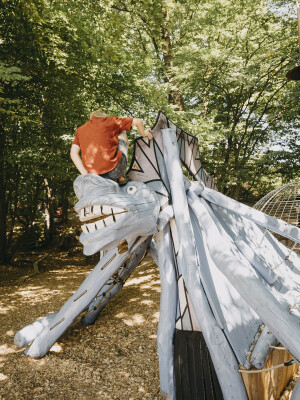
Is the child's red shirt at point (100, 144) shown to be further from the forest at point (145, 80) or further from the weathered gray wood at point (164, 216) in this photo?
the forest at point (145, 80)

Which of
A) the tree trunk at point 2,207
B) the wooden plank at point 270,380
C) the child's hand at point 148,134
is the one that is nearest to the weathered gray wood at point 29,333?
the wooden plank at point 270,380

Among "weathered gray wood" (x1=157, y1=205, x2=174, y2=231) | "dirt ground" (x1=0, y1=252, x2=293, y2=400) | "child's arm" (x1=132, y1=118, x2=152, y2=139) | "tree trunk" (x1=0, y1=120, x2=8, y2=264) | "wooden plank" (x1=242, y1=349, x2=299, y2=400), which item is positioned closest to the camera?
"wooden plank" (x1=242, y1=349, x2=299, y2=400)

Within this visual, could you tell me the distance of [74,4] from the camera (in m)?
5.04

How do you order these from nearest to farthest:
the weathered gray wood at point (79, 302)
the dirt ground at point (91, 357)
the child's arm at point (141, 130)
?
the child's arm at point (141, 130), the dirt ground at point (91, 357), the weathered gray wood at point (79, 302)

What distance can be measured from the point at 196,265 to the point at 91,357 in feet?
6.95

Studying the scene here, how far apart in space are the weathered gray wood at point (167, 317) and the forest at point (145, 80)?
11.5 feet

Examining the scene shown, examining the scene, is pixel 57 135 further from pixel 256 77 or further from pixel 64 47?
pixel 256 77

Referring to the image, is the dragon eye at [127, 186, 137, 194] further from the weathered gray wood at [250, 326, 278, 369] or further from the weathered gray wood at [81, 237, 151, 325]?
the weathered gray wood at [250, 326, 278, 369]

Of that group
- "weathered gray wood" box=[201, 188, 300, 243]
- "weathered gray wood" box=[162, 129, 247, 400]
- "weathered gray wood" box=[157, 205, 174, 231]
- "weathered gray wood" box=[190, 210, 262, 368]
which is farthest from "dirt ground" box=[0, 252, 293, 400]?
"weathered gray wood" box=[201, 188, 300, 243]

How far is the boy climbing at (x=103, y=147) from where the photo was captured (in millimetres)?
2191

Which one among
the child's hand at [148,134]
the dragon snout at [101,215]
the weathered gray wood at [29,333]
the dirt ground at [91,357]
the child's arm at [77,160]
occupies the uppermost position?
the child's hand at [148,134]

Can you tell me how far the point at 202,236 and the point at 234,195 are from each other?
805 centimetres

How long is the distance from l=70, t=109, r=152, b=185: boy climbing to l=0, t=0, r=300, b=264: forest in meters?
2.67

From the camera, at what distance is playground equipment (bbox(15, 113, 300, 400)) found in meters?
1.87
